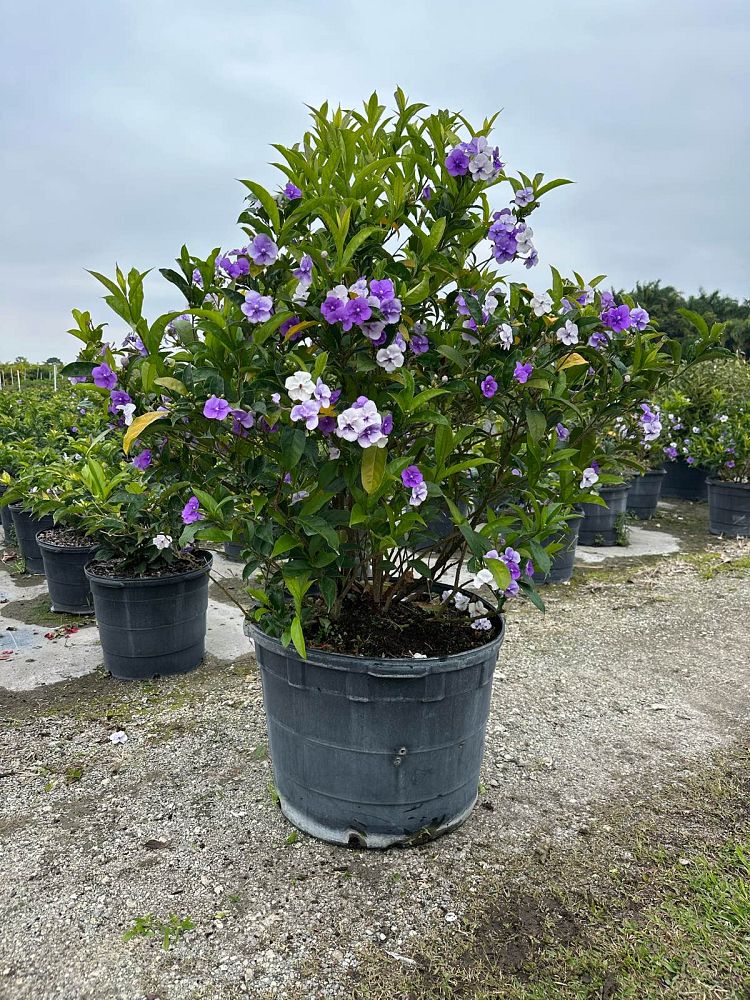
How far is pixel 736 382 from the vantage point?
8.12 metres

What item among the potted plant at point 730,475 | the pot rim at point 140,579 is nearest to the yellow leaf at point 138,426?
the pot rim at point 140,579

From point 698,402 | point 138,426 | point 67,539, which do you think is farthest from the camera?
point 698,402

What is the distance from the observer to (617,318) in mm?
1915

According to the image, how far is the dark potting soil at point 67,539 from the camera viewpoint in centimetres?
412

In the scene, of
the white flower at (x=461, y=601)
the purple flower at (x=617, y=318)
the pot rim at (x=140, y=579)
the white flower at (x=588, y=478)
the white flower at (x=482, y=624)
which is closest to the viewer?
the purple flower at (x=617, y=318)

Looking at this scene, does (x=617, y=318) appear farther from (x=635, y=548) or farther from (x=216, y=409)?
(x=635, y=548)

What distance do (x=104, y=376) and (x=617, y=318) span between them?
1.37m

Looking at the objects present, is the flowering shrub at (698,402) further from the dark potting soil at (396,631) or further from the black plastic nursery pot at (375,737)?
the black plastic nursery pot at (375,737)

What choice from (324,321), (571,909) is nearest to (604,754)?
(571,909)

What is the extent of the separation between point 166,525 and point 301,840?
62.2 inches

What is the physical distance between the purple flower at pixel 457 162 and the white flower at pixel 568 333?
48 centimetres

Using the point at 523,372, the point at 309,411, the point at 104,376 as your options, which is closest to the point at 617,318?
the point at 523,372

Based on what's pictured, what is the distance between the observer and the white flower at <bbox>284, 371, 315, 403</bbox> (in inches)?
60.8

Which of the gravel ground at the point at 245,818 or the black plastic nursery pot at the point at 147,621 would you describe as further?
the black plastic nursery pot at the point at 147,621
